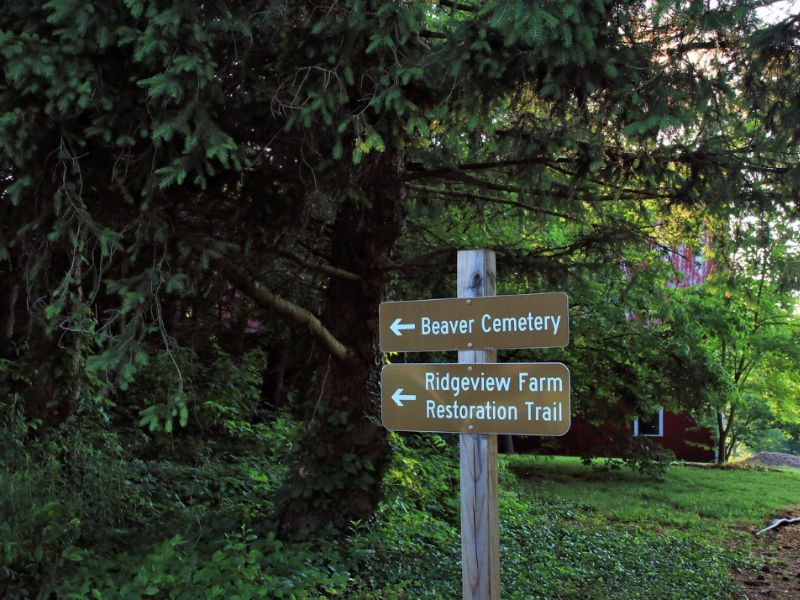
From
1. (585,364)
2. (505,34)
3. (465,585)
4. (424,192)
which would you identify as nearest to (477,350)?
(465,585)

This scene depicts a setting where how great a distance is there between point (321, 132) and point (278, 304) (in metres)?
1.48

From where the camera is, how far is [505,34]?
3799 millimetres

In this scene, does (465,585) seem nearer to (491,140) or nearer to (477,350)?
(477,350)

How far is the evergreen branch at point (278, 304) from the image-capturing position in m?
4.91

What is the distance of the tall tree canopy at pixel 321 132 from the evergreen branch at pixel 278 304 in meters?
0.02

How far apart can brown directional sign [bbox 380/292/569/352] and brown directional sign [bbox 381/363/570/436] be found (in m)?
0.11

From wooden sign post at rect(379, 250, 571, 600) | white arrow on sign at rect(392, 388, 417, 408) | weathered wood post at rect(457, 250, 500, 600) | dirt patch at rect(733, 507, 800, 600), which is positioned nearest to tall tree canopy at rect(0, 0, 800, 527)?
white arrow on sign at rect(392, 388, 417, 408)

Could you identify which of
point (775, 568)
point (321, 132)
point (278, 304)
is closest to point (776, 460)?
point (775, 568)

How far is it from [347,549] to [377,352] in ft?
5.89

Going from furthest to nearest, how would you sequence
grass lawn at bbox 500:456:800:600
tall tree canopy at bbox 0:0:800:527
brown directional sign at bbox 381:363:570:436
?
grass lawn at bbox 500:456:800:600
tall tree canopy at bbox 0:0:800:527
brown directional sign at bbox 381:363:570:436

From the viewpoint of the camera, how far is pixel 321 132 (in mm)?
4574

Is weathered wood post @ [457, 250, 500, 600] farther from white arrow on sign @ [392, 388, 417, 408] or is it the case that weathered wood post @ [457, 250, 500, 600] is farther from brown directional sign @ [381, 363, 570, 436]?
white arrow on sign @ [392, 388, 417, 408]

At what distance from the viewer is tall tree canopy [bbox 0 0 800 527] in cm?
385

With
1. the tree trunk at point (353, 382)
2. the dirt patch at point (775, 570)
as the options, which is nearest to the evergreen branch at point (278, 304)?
the tree trunk at point (353, 382)
